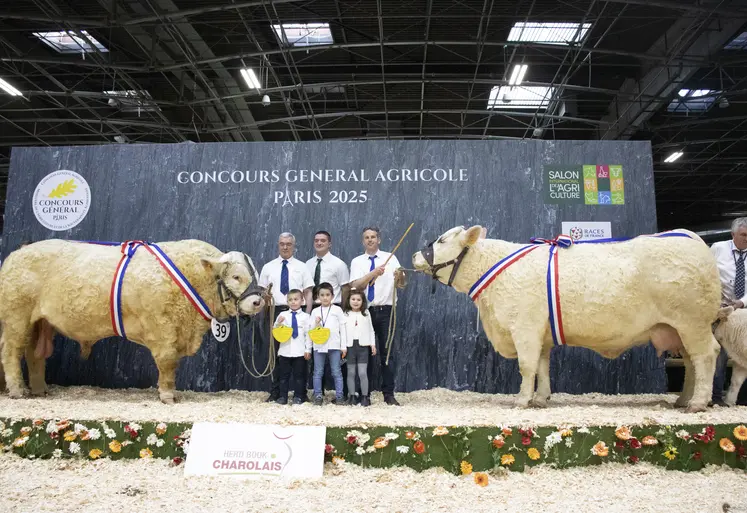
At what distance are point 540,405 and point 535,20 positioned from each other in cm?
867

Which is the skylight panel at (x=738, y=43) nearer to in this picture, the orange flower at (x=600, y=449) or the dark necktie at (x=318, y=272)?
the dark necktie at (x=318, y=272)

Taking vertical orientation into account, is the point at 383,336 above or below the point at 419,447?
above

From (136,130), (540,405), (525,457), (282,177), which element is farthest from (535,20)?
(136,130)

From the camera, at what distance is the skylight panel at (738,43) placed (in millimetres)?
11616

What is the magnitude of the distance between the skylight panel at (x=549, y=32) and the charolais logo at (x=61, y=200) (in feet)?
27.8

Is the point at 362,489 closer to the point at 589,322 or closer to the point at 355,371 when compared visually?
the point at 355,371

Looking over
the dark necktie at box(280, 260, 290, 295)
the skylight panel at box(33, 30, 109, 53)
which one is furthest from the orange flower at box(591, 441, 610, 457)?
the skylight panel at box(33, 30, 109, 53)

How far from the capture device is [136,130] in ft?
53.2

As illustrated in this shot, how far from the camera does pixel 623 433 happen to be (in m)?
3.76

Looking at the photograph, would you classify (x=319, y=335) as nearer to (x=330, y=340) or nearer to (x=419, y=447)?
(x=330, y=340)

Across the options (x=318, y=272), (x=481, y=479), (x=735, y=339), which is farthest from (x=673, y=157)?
(x=481, y=479)

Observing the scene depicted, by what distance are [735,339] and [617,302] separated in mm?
1216

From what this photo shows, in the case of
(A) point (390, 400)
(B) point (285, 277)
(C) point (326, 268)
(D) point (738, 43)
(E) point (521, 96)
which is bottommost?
(A) point (390, 400)

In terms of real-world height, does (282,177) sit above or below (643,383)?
above
